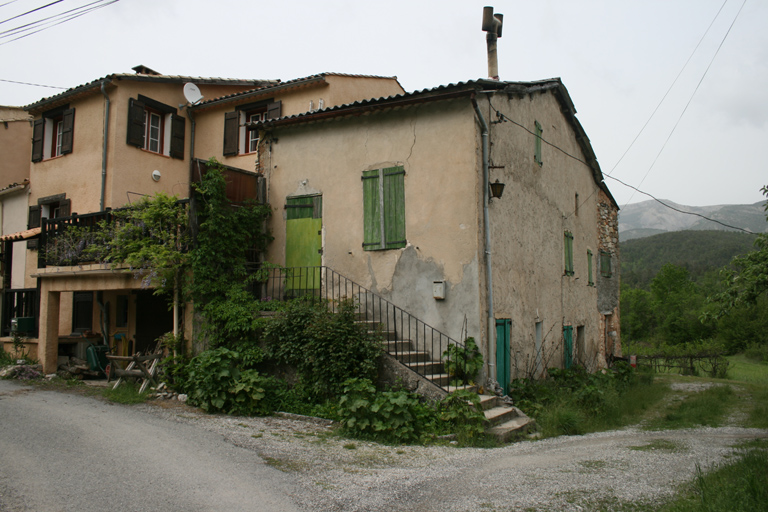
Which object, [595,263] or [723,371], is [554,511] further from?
[723,371]

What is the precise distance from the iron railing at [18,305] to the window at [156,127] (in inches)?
184

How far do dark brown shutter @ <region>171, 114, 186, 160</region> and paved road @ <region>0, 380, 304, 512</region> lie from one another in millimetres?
8430

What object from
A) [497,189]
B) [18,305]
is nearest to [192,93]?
[18,305]

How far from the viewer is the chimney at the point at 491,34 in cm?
1108

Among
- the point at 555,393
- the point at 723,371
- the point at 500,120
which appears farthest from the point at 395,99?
the point at 723,371

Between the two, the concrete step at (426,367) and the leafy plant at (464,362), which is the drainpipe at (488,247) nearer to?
the leafy plant at (464,362)

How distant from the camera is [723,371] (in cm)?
2017

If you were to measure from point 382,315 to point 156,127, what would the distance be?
8.97m

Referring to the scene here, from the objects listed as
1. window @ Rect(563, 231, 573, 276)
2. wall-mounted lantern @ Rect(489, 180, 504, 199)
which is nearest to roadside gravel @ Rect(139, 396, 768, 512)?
wall-mounted lantern @ Rect(489, 180, 504, 199)

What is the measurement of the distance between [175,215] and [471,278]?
519cm

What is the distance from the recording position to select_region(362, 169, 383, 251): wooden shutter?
9.34m

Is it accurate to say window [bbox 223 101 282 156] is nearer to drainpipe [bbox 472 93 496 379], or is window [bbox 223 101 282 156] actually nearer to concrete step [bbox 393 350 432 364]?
drainpipe [bbox 472 93 496 379]

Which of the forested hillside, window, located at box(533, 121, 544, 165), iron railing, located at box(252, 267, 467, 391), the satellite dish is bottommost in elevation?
iron railing, located at box(252, 267, 467, 391)

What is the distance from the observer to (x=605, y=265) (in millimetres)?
17094
